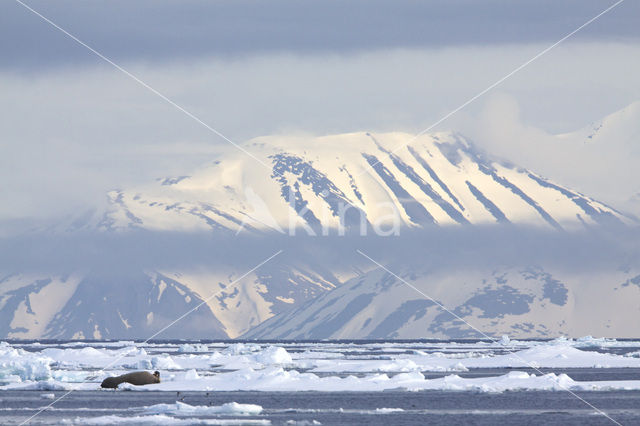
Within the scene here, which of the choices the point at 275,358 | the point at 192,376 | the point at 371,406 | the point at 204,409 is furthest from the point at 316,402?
the point at 275,358

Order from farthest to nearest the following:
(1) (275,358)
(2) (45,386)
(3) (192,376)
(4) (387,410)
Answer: (1) (275,358) → (3) (192,376) → (2) (45,386) → (4) (387,410)

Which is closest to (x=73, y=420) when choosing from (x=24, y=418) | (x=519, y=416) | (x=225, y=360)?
(x=24, y=418)

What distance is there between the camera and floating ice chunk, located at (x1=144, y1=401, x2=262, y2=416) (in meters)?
75.9

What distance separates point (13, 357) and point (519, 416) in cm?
6773

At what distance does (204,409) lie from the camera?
77250 mm

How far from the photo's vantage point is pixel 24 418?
77.1 metres

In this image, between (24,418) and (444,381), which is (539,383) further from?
(24,418)

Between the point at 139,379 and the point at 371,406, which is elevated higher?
the point at 139,379

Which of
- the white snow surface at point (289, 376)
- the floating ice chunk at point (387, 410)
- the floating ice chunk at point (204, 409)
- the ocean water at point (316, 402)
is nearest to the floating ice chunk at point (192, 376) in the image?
the white snow surface at point (289, 376)

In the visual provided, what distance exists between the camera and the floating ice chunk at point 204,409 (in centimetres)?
7588

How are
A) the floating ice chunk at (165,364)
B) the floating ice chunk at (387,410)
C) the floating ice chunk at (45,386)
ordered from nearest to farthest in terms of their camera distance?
1. the floating ice chunk at (387,410)
2. the floating ice chunk at (45,386)
3. the floating ice chunk at (165,364)

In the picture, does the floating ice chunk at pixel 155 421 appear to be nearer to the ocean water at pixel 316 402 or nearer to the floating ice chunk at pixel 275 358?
the ocean water at pixel 316 402

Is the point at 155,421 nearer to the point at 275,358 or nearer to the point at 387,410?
the point at 387,410

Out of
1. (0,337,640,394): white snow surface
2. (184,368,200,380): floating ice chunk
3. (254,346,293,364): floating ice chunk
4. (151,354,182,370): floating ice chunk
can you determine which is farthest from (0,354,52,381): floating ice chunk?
(254,346,293,364): floating ice chunk
